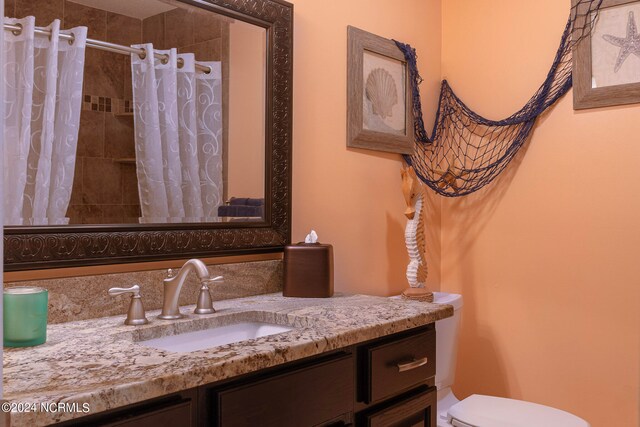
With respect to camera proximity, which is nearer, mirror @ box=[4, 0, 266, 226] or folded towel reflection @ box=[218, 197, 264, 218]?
mirror @ box=[4, 0, 266, 226]

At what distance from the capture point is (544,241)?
7.47 feet

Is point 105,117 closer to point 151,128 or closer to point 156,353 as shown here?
point 151,128

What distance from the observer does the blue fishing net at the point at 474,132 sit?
220 cm

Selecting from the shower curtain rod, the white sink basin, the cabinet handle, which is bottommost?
the cabinet handle

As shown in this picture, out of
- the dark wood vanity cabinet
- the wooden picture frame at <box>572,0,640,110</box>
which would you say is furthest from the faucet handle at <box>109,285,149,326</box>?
the wooden picture frame at <box>572,0,640,110</box>

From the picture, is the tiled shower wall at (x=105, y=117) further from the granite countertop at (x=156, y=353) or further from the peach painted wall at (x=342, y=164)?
the peach painted wall at (x=342, y=164)

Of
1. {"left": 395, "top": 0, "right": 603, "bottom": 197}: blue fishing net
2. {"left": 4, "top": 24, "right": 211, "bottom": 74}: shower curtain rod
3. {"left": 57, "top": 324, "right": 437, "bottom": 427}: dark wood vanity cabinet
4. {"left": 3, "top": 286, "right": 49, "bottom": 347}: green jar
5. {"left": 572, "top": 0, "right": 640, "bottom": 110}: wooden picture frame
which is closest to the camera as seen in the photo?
{"left": 57, "top": 324, "right": 437, "bottom": 427}: dark wood vanity cabinet

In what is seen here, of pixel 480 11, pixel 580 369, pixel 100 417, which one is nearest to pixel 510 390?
pixel 580 369

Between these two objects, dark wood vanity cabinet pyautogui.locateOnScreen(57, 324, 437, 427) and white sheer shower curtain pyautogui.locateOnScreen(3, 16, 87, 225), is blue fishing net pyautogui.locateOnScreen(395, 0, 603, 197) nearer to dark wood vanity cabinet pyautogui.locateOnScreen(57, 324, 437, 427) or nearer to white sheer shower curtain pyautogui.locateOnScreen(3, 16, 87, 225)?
dark wood vanity cabinet pyautogui.locateOnScreen(57, 324, 437, 427)

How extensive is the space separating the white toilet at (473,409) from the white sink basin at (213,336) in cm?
77

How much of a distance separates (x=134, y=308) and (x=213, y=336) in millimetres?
211

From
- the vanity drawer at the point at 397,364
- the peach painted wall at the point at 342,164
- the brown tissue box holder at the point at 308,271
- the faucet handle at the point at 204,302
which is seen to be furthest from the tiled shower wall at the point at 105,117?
the vanity drawer at the point at 397,364

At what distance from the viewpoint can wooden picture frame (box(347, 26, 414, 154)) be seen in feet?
6.96

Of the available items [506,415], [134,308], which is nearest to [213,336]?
[134,308]
